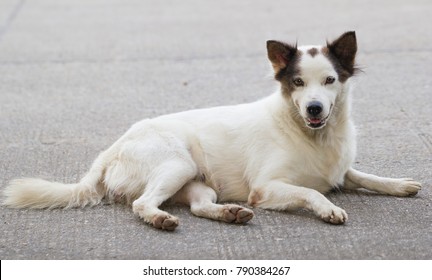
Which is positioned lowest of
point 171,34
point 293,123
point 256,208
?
point 171,34

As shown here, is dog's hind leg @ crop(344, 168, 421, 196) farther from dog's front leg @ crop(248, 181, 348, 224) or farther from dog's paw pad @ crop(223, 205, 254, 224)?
dog's paw pad @ crop(223, 205, 254, 224)

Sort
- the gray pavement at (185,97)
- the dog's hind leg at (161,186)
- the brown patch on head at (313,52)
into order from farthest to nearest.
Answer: the brown patch on head at (313,52) → the dog's hind leg at (161,186) → the gray pavement at (185,97)

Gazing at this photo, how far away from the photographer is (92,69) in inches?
385

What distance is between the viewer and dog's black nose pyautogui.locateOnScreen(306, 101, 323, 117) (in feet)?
16.7

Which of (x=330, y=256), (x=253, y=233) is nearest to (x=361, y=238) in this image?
(x=330, y=256)

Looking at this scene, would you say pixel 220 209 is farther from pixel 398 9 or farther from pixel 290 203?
pixel 398 9

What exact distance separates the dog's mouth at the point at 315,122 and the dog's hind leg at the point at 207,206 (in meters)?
0.69

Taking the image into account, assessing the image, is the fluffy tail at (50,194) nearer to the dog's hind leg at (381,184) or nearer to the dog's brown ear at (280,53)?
the dog's brown ear at (280,53)

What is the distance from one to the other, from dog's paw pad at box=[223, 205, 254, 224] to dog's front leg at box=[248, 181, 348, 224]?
0.29 meters

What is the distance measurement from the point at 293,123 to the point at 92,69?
479cm

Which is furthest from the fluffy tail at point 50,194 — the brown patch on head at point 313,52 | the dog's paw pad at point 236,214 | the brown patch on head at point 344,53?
the brown patch on head at point 344,53

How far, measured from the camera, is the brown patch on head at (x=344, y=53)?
17.6 ft

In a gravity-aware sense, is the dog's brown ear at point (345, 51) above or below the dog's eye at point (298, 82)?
above
